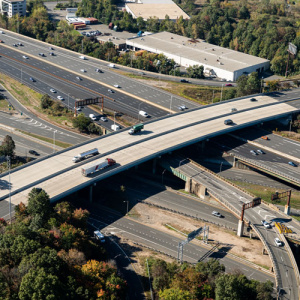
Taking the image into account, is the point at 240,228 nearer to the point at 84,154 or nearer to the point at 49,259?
the point at 84,154

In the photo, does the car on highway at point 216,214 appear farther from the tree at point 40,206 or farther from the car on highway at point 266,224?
the tree at point 40,206

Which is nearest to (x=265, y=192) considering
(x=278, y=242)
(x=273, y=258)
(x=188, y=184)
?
(x=188, y=184)

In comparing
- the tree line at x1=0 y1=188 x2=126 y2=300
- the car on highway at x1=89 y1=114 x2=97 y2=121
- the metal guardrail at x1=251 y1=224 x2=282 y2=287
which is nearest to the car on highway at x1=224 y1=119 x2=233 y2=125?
the car on highway at x1=89 y1=114 x2=97 y2=121

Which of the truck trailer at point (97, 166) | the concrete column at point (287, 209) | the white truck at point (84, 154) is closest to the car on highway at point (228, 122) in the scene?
the concrete column at point (287, 209)

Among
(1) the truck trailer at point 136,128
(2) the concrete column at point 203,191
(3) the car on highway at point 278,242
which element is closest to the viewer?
(3) the car on highway at point 278,242

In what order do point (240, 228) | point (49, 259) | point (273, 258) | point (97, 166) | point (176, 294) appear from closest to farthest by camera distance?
point (176, 294)
point (49, 259)
point (273, 258)
point (240, 228)
point (97, 166)

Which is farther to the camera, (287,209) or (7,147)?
(7,147)

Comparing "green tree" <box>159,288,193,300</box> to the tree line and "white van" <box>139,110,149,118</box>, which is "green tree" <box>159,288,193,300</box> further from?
"white van" <box>139,110,149,118</box>
